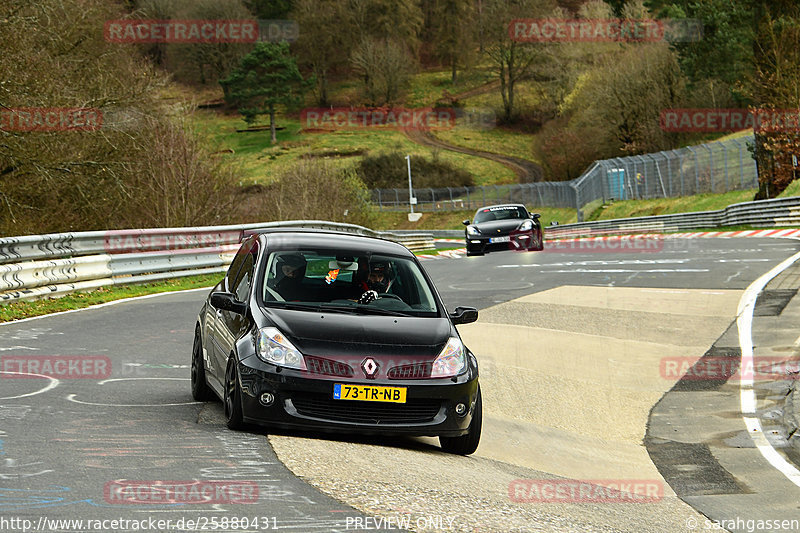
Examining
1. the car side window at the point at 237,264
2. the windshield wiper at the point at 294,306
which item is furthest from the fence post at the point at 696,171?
the windshield wiper at the point at 294,306

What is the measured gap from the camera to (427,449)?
26.8ft

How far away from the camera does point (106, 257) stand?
63.2 feet

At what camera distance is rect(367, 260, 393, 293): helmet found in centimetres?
877

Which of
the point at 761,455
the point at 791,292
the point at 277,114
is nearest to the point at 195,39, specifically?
the point at 277,114

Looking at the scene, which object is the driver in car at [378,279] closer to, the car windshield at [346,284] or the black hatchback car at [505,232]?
the car windshield at [346,284]

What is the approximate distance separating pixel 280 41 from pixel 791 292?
11604 centimetres

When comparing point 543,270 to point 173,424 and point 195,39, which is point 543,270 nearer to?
point 173,424

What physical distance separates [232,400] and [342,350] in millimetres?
896

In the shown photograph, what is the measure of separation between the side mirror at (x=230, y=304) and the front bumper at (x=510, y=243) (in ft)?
78.7

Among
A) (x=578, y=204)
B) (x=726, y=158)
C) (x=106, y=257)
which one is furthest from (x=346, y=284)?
(x=578, y=204)

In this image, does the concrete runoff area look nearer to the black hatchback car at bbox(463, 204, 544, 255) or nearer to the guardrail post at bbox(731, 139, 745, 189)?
the black hatchback car at bbox(463, 204, 544, 255)

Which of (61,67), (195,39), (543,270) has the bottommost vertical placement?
(543,270)

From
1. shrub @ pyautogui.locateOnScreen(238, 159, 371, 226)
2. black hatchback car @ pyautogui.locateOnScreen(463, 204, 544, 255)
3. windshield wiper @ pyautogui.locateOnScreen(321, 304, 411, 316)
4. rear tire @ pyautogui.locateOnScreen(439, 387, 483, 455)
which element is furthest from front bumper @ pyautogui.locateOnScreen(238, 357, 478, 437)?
shrub @ pyautogui.locateOnScreen(238, 159, 371, 226)

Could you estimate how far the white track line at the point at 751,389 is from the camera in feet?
28.9
